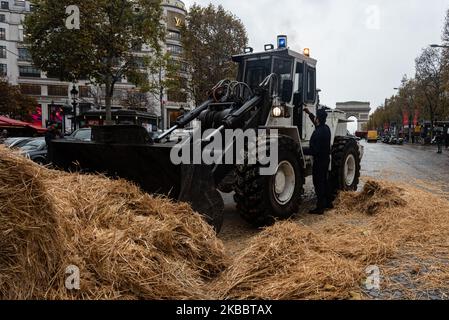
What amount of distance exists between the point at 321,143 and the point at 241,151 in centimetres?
206

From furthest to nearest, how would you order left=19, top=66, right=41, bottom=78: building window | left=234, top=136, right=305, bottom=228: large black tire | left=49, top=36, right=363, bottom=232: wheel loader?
left=19, top=66, right=41, bottom=78: building window
left=234, top=136, right=305, bottom=228: large black tire
left=49, top=36, right=363, bottom=232: wheel loader

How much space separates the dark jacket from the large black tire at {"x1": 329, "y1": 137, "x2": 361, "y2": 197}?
113 cm

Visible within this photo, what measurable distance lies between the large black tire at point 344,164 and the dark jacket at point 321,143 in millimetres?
1134

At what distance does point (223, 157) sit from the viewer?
18.5 feet

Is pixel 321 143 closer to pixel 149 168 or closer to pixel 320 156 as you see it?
pixel 320 156

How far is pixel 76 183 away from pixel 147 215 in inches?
38.4

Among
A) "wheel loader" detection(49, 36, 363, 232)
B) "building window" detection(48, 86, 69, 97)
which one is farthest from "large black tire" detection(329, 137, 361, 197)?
"building window" detection(48, 86, 69, 97)

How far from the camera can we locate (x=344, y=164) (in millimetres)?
8656

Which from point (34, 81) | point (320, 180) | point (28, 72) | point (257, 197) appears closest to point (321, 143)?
point (320, 180)

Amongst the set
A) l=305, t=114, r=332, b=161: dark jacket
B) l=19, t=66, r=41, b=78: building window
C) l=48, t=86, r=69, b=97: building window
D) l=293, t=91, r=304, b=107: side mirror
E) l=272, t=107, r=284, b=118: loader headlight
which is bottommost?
l=305, t=114, r=332, b=161: dark jacket

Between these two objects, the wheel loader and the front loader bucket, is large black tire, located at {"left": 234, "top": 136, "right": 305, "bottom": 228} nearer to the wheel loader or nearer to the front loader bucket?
the wheel loader

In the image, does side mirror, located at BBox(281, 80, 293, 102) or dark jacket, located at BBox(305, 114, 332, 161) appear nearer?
dark jacket, located at BBox(305, 114, 332, 161)

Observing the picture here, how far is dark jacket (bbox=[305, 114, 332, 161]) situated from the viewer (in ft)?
24.2
